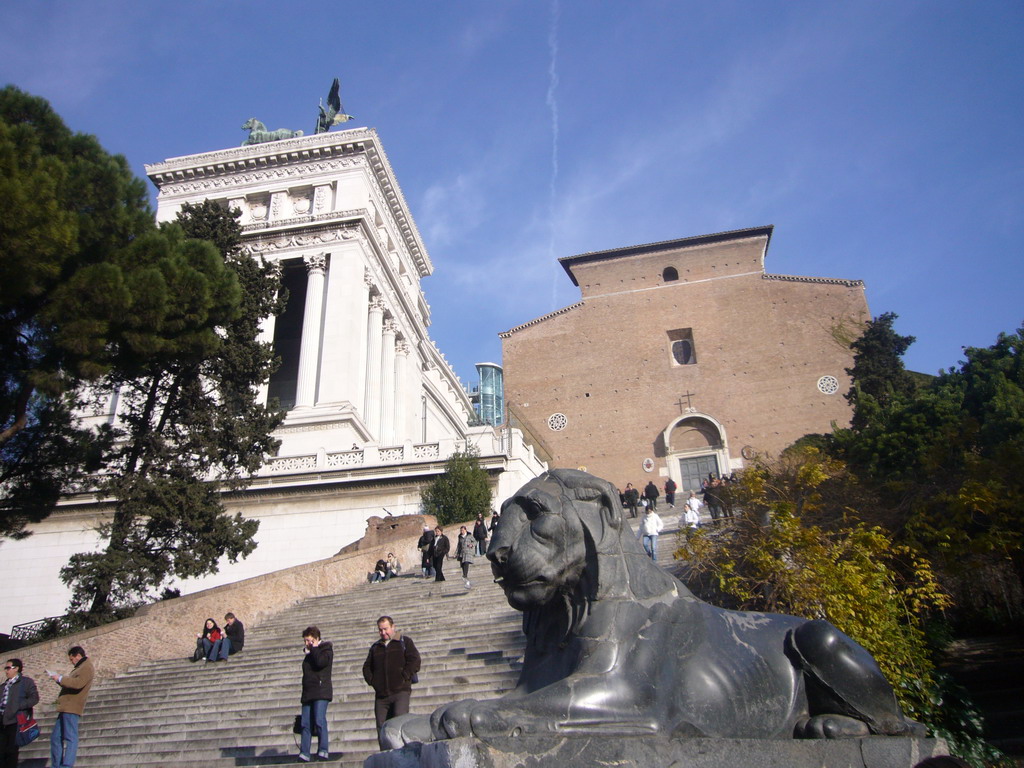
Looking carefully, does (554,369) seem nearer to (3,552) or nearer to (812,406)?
(812,406)

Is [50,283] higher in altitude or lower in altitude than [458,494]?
higher

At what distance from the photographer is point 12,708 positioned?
22.4 ft

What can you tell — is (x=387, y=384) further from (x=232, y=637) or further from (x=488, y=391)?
(x=488, y=391)

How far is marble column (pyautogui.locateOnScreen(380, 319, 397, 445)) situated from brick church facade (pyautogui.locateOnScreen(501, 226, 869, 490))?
642 centimetres

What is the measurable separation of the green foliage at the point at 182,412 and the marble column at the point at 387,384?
624 inches

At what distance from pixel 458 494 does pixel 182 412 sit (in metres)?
7.04

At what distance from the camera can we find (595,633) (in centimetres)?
241

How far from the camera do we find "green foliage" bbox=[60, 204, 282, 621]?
12.4 meters

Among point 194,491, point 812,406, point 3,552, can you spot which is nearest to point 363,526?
point 194,491

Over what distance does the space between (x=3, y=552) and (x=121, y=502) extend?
9656 mm

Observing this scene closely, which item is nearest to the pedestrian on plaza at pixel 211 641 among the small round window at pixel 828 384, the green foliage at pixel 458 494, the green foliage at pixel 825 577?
the green foliage at pixel 825 577

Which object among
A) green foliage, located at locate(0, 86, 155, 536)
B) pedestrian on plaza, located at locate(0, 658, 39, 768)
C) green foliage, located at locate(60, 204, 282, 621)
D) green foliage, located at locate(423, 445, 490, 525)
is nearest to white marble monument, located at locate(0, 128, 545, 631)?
green foliage, located at locate(423, 445, 490, 525)

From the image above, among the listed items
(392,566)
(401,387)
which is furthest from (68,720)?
(401,387)

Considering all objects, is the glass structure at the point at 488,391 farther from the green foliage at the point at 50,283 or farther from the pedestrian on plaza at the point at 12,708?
the pedestrian on plaza at the point at 12,708
